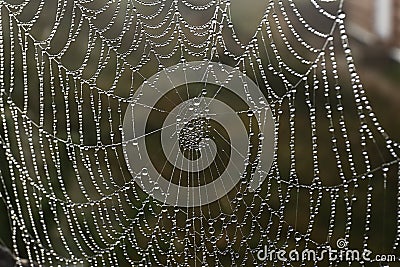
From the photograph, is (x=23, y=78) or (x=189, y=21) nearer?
(x=189, y=21)

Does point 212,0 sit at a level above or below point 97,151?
above

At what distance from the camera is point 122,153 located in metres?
1.90

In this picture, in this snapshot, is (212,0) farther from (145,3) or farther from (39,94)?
(39,94)

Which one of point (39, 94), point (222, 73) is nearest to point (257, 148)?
point (222, 73)

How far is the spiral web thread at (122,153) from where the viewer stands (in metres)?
1.70

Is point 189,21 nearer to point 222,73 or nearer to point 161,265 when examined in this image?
point 222,73

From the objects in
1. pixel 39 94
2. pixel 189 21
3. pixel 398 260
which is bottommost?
pixel 398 260

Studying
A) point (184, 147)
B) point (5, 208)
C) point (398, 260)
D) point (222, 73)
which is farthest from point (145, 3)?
point (398, 260)

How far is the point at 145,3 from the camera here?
175 centimetres

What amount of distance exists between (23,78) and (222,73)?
0.62 m

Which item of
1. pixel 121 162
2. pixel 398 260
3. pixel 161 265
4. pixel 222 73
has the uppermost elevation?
pixel 222 73

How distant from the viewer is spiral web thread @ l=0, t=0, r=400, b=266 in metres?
1.70

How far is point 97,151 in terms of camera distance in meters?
1.89

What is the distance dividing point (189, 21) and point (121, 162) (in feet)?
1.55
